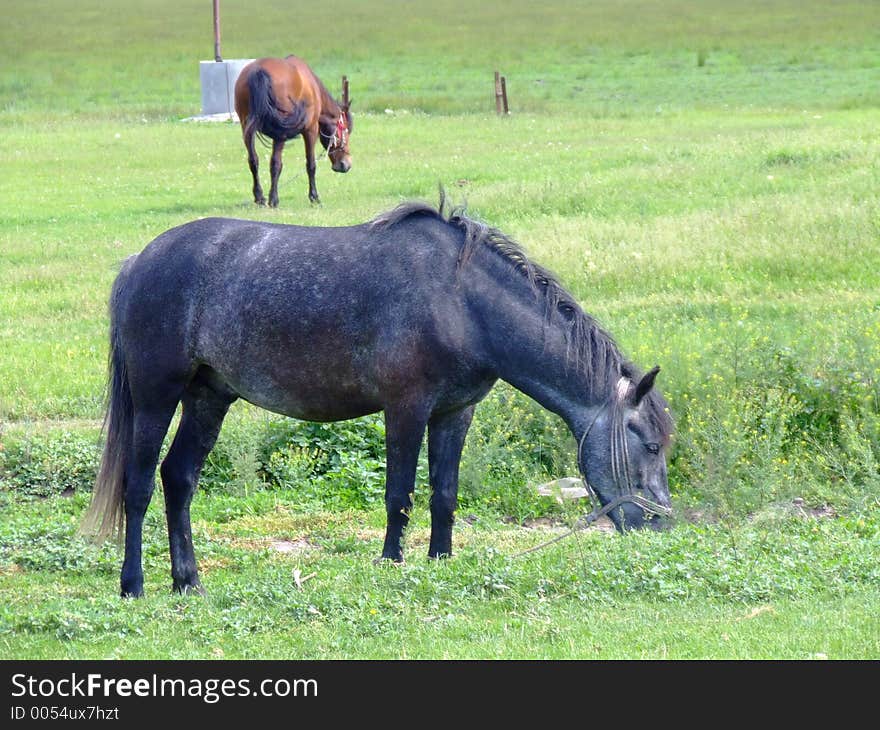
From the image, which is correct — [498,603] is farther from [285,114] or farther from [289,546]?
[285,114]

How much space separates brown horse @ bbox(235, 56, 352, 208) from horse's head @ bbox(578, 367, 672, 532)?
46.6 feet

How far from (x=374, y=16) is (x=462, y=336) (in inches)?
3364

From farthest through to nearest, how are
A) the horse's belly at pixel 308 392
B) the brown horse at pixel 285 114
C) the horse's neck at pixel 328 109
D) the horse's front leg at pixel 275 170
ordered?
1. the horse's neck at pixel 328 109
2. the brown horse at pixel 285 114
3. the horse's front leg at pixel 275 170
4. the horse's belly at pixel 308 392

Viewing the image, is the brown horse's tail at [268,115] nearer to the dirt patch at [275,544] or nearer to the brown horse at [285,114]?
the brown horse at [285,114]

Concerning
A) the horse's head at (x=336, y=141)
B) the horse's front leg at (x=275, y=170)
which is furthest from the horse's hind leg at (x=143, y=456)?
the horse's head at (x=336, y=141)

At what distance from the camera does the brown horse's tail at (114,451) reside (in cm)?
762

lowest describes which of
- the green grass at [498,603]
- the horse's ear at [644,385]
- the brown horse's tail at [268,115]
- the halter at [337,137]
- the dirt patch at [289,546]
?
the dirt patch at [289,546]

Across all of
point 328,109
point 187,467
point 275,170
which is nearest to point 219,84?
point 328,109

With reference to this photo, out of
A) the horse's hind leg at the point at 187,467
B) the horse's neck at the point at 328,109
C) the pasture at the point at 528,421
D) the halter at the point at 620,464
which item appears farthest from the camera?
the horse's neck at the point at 328,109

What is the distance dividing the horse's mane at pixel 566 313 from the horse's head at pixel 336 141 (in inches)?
655

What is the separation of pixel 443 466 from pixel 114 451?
1872 mm

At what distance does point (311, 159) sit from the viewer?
21672 millimetres

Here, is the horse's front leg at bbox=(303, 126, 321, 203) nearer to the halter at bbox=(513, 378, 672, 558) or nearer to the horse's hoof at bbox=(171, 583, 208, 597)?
the horse's hoof at bbox=(171, 583, 208, 597)

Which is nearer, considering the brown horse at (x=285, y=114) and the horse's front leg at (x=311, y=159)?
the horse's front leg at (x=311, y=159)
